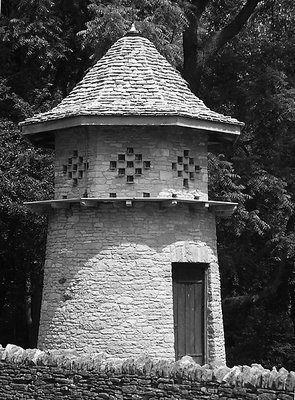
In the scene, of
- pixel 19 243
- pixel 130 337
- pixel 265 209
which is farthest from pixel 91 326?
pixel 265 209

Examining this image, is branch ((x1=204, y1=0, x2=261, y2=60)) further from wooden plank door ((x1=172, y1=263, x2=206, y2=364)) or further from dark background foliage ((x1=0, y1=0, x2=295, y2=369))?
wooden plank door ((x1=172, y1=263, x2=206, y2=364))

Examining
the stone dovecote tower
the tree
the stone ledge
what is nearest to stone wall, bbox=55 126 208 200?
the stone dovecote tower

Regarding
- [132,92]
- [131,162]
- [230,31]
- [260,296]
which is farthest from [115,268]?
[230,31]

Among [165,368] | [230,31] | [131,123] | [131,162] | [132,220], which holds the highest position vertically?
[230,31]

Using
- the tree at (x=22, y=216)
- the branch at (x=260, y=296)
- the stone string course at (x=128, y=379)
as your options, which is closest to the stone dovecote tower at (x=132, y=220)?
the stone string course at (x=128, y=379)

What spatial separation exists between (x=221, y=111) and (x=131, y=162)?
11.6m

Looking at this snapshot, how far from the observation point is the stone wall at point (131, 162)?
56.1 ft

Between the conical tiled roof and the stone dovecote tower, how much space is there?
1.2 inches

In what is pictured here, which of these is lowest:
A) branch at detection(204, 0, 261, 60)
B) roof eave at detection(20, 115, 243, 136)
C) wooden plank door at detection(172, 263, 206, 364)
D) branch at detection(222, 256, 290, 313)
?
wooden plank door at detection(172, 263, 206, 364)

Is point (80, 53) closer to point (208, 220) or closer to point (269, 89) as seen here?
point (269, 89)

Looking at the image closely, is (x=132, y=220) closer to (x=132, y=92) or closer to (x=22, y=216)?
(x=132, y=92)

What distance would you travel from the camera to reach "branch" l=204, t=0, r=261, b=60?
27.4 m

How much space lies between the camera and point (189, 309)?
1769 centimetres

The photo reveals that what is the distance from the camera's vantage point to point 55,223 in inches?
696
